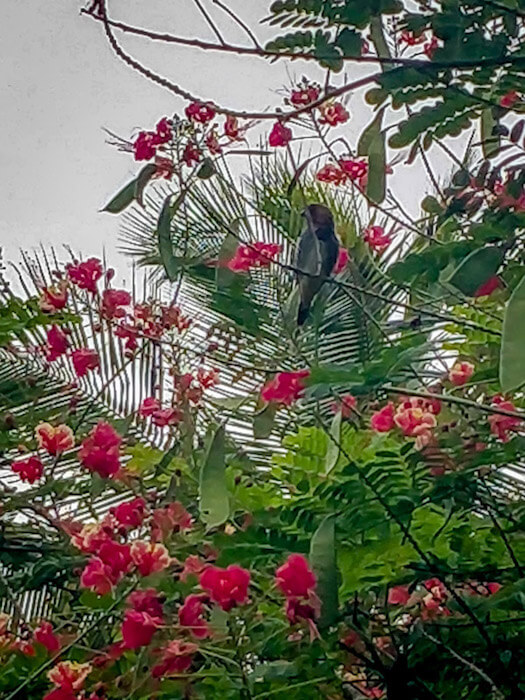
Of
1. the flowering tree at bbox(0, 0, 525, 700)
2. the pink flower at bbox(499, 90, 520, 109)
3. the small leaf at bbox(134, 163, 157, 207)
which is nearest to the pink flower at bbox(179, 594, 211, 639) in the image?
the flowering tree at bbox(0, 0, 525, 700)

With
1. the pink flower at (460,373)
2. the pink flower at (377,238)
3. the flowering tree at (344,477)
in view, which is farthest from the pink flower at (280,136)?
the pink flower at (460,373)

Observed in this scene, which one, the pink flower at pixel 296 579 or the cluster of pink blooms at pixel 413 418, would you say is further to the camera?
the cluster of pink blooms at pixel 413 418

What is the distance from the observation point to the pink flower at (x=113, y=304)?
1405 mm

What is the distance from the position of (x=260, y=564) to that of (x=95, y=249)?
1391 mm

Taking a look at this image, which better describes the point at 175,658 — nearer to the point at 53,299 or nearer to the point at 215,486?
the point at 215,486

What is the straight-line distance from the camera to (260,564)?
0.89 meters

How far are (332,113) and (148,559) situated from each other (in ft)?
2.25

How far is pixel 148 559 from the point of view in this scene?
0.90 metres

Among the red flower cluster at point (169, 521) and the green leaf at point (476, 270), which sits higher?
the green leaf at point (476, 270)

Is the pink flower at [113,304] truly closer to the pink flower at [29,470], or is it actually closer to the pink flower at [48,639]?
the pink flower at [29,470]

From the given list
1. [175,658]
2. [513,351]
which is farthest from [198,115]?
[513,351]

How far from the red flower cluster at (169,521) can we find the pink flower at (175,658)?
17cm

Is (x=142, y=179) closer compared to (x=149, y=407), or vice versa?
(x=142, y=179)

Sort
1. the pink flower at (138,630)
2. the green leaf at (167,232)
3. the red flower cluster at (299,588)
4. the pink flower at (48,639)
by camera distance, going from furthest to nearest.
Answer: the pink flower at (48,639), the green leaf at (167,232), the pink flower at (138,630), the red flower cluster at (299,588)
